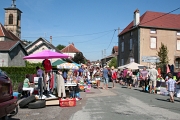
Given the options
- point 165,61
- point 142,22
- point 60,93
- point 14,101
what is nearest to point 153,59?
point 165,61

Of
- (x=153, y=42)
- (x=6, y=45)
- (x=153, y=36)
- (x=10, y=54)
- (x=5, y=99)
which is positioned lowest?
(x=5, y=99)

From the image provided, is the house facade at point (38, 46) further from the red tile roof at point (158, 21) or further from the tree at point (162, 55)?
the tree at point (162, 55)

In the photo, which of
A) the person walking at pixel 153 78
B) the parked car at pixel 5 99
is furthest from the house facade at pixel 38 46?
the parked car at pixel 5 99

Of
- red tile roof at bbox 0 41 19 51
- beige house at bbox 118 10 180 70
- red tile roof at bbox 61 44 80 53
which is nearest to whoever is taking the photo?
red tile roof at bbox 0 41 19 51

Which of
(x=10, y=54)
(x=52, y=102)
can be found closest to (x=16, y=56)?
(x=10, y=54)

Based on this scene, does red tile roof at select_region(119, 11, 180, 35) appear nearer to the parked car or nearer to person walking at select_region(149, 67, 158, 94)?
person walking at select_region(149, 67, 158, 94)

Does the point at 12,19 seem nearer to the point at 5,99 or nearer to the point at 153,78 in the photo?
the point at 153,78

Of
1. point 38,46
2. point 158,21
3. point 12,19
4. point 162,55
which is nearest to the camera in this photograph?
point 162,55

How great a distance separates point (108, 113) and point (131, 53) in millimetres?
31653

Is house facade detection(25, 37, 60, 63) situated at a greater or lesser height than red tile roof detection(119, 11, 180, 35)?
lesser

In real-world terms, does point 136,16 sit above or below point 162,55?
above

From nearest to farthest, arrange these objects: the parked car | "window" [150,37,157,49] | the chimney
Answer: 1. the parked car
2. "window" [150,37,157,49]
3. the chimney

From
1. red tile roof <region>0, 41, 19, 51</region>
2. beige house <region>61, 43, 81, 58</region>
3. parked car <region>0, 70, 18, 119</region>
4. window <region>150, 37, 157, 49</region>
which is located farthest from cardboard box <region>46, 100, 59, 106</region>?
beige house <region>61, 43, 81, 58</region>

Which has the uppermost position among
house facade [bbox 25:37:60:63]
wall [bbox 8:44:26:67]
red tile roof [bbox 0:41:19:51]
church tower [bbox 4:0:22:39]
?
church tower [bbox 4:0:22:39]
